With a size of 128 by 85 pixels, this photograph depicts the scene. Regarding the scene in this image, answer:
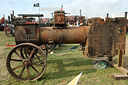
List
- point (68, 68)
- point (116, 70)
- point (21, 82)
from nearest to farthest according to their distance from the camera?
1. point (21, 82)
2. point (116, 70)
3. point (68, 68)

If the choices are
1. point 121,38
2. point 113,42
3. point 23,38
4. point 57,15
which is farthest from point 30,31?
point 121,38

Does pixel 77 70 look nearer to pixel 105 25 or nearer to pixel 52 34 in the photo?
pixel 52 34

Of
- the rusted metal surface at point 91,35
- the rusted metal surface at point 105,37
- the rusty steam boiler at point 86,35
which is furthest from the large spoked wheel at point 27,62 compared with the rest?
the rusted metal surface at point 105,37

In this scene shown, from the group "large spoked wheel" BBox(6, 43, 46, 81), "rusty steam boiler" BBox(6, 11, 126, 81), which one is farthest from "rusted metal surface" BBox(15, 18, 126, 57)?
"large spoked wheel" BBox(6, 43, 46, 81)

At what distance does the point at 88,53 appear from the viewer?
4.18 meters

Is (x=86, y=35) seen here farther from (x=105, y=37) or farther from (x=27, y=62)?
(x=27, y=62)

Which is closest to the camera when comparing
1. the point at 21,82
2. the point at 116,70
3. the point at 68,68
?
the point at 21,82

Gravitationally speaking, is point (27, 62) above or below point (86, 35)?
below

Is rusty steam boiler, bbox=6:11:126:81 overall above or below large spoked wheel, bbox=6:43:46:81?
above

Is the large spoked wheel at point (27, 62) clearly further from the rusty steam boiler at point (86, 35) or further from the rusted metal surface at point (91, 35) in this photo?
the rusted metal surface at point (91, 35)

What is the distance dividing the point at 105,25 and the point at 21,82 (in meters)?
3.57

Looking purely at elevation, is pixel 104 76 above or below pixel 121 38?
below

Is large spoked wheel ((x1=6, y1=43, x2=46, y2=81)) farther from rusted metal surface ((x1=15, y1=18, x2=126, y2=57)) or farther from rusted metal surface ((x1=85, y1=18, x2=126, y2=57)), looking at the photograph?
rusted metal surface ((x1=85, y1=18, x2=126, y2=57))

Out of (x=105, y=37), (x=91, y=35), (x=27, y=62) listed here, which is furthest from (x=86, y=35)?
(x=27, y=62)
